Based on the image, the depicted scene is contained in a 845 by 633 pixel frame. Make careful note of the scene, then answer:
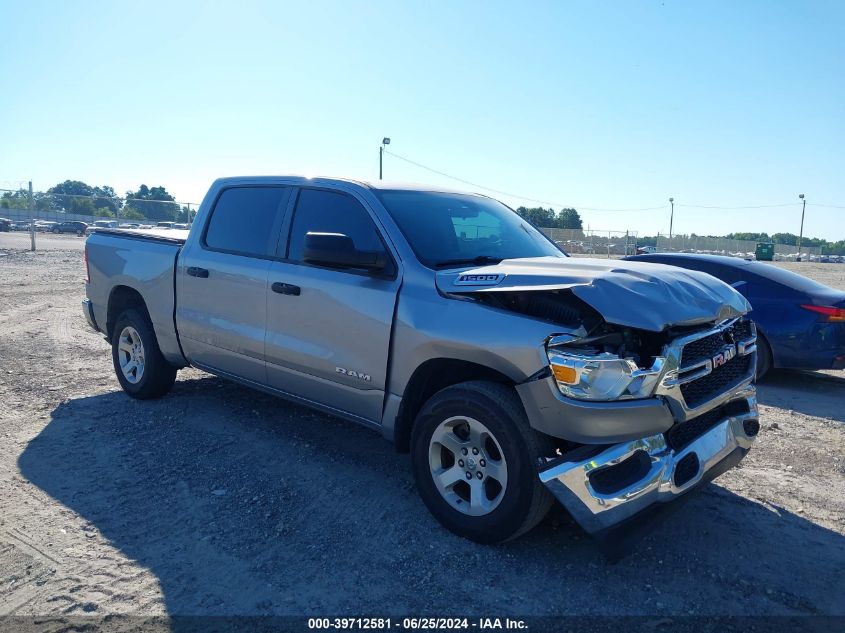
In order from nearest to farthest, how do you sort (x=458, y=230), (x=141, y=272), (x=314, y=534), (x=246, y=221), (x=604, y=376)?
1. (x=604, y=376)
2. (x=314, y=534)
3. (x=458, y=230)
4. (x=246, y=221)
5. (x=141, y=272)

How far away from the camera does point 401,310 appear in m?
3.75

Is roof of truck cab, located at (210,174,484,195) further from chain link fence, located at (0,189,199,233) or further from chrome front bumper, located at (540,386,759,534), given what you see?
chain link fence, located at (0,189,199,233)

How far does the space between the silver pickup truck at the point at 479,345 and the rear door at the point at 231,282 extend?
0.6 inches

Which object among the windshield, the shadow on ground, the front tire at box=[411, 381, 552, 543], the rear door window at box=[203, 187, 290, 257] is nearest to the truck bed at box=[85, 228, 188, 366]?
the rear door window at box=[203, 187, 290, 257]

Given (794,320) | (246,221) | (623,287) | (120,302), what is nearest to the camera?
(623,287)

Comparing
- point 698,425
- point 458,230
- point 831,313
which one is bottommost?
point 698,425

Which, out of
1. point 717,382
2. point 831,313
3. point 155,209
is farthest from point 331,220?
point 155,209

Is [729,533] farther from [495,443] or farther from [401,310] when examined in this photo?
[401,310]

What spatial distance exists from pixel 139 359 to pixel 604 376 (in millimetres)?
4451

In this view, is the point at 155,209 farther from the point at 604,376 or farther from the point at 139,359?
the point at 604,376

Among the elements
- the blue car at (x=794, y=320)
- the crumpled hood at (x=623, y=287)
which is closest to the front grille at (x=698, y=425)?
the crumpled hood at (x=623, y=287)

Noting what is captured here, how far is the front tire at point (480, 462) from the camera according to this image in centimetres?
321

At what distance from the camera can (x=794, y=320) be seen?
7039 millimetres

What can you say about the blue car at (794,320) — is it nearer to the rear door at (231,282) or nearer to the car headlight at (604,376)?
the car headlight at (604,376)
